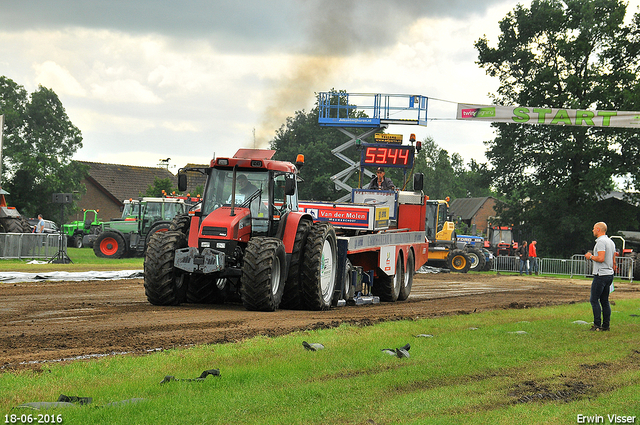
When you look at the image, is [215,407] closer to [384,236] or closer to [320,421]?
[320,421]

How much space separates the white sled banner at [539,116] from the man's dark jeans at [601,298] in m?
18.7

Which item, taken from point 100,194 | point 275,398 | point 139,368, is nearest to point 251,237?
point 139,368

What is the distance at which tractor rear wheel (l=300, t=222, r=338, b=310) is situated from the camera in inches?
525

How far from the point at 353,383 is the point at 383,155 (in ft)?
48.2

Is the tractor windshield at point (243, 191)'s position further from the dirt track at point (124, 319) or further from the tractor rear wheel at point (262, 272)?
the dirt track at point (124, 319)

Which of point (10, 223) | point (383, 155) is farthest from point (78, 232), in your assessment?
point (383, 155)

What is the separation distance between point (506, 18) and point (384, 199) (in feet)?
112

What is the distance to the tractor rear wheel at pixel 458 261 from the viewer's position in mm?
36812

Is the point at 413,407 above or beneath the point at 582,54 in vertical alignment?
beneath

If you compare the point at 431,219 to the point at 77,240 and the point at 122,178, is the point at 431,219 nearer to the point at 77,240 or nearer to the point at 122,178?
the point at 77,240

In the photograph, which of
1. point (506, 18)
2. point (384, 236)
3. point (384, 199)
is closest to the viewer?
point (384, 236)

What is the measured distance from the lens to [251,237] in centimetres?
1321

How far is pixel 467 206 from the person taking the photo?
354 ft

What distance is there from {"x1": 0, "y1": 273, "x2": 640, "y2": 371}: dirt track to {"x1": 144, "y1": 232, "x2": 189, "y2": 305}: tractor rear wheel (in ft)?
0.87
